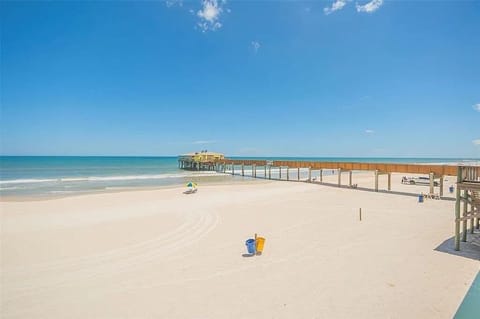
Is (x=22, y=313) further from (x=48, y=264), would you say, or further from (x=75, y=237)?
(x=75, y=237)

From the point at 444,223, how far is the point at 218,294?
11036 mm

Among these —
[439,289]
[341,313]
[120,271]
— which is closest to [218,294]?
[341,313]

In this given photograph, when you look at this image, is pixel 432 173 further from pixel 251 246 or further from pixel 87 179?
pixel 87 179

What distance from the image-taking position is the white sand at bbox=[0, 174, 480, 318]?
5.20 m

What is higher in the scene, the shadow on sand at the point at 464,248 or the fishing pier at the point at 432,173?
the fishing pier at the point at 432,173

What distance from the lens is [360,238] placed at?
9.29 m

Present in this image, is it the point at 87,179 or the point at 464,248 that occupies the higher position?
the point at 464,248

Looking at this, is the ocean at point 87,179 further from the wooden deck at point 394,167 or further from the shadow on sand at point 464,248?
the wooden deck at point 394,167

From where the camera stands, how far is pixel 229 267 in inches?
275

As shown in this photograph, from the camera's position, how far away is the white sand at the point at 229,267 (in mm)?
5201

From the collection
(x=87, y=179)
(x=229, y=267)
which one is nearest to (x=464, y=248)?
(x=229, y=267)

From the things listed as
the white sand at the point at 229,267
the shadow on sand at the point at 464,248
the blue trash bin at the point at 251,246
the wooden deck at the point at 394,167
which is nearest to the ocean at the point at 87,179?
the shadow on sand at the point at 464,248

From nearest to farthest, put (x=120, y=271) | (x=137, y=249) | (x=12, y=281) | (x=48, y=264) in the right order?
(x=12, y=281), (x=120, y=271), (x=48, y=264), (x=137, y=249)

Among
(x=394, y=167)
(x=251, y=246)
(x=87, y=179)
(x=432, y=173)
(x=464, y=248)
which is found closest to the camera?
(x=251, y=246)
